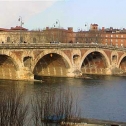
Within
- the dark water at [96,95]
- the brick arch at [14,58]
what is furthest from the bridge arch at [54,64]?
the brick arch at [14,58]

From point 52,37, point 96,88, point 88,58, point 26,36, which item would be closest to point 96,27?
point 52,37

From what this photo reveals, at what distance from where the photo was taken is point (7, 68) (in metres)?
52.6

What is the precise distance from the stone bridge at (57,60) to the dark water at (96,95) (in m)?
2.72

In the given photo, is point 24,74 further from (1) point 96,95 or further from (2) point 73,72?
(1) point 96,95

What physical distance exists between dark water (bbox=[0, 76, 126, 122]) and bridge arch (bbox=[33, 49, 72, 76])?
3842 mm

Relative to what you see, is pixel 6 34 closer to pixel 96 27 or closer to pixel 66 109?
pixel 96 27

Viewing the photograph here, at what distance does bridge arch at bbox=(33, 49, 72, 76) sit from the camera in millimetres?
58250

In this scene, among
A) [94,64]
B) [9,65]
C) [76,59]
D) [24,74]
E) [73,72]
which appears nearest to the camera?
[24,74]

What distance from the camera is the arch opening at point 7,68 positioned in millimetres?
51688

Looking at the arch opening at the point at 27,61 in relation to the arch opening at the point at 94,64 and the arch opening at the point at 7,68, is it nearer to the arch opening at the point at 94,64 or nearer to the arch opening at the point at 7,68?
the arch opening at the point at 7,68

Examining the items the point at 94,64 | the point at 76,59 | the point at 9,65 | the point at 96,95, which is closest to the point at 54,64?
the point at 76,59

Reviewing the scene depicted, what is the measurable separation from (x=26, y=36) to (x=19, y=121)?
7659 cm

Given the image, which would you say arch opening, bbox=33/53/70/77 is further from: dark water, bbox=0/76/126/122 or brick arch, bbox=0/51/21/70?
brick arch, bbox=0/51/21/70

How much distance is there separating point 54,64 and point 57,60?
1136mm
